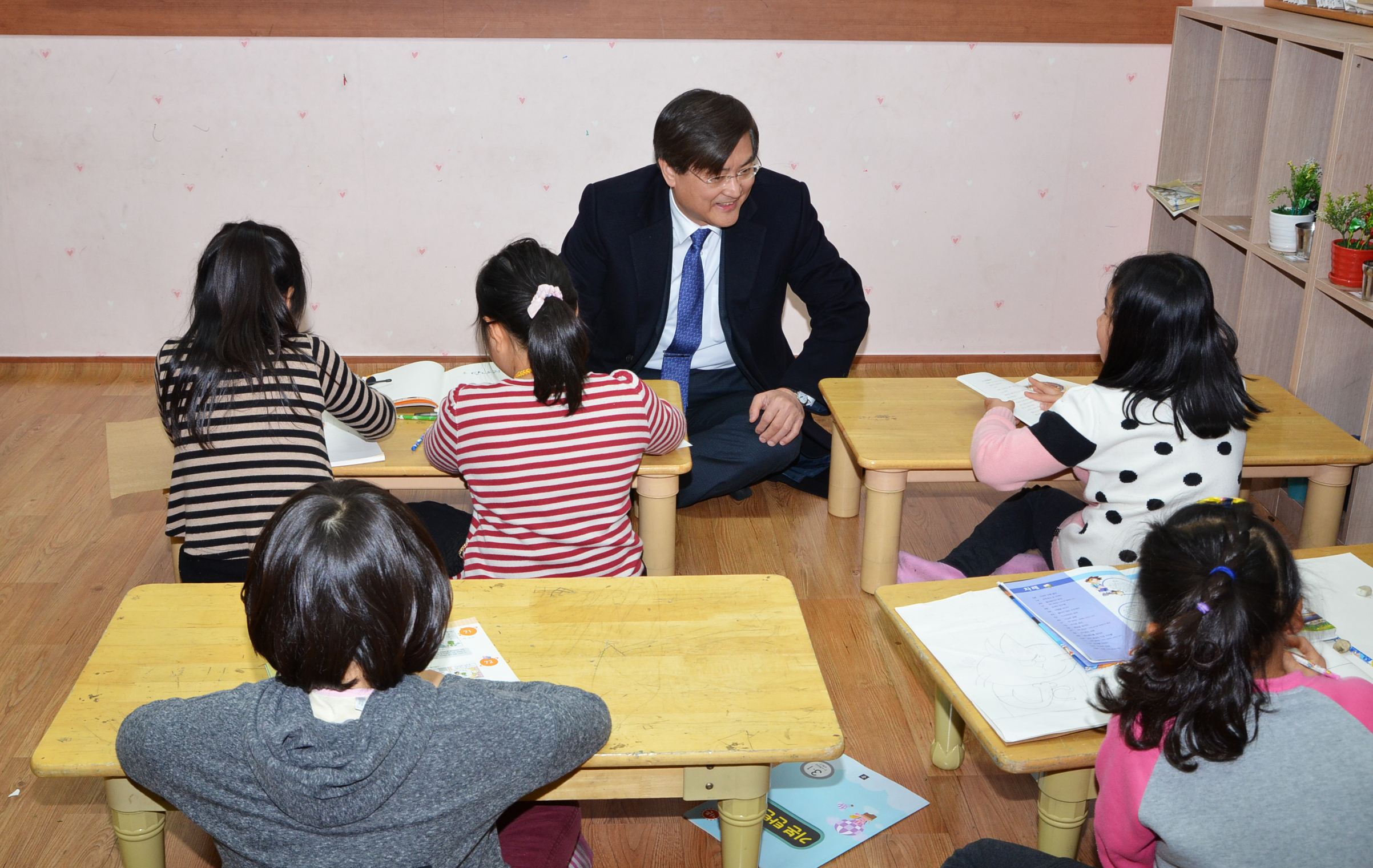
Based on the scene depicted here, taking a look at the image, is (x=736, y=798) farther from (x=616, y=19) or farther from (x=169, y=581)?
(x=616, y=19)

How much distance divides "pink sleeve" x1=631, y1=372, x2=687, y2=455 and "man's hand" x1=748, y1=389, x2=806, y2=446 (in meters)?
0.62

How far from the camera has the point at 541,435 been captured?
2023 mm

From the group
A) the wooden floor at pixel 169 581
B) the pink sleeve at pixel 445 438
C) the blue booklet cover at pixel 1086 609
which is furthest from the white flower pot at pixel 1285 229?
the pink sleeve at pixel 445 438

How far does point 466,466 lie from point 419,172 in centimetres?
227

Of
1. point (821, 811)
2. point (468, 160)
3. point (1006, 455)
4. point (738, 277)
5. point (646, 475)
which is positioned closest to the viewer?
point (821, 811)

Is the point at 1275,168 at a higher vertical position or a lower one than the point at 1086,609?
higher

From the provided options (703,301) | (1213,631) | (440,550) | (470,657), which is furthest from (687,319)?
(1213,631)

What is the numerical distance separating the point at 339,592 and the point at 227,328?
1014 mm

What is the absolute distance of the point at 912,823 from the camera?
210 cm

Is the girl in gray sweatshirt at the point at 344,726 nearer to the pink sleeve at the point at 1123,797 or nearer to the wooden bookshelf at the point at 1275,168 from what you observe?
the pink sleeve at the point at 1123,797

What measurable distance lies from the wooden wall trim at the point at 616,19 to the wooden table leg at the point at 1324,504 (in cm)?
197

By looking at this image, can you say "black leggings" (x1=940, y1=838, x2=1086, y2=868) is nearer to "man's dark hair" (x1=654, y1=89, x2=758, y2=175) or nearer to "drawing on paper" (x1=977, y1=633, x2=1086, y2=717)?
"drawing on paper" (x1=977, y1=633, x2=1086, y2=717)

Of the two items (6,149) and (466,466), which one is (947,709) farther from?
(6,149)

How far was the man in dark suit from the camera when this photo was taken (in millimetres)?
3092
